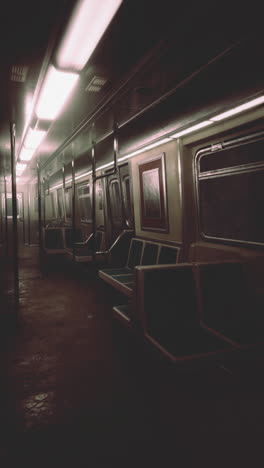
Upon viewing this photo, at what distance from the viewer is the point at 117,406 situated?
255cm

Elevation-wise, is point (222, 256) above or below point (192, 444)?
above

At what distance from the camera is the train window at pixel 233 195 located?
327 centimetres

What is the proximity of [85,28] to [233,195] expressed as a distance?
2187 millimetres

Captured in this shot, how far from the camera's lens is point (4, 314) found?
4.95 metres

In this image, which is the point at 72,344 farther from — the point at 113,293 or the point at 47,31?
the point at 47,31

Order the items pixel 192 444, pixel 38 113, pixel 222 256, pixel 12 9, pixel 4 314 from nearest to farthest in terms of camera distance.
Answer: pixel 192 444 → pixel 12 9 → pixel 222 256 → pixel 38 113 → pixel 4 314

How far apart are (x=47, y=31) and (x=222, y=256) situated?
9.43ft

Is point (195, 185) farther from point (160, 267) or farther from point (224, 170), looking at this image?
point (160, 267)

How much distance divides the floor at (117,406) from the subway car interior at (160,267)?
1 centimetres

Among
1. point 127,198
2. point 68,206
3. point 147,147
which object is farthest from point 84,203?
point 147,147

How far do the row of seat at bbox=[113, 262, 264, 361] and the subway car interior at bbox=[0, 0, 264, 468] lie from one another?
0.05 feet

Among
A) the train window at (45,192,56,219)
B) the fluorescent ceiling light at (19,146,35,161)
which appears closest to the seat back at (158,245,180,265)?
the fluorescent ceiling light at (19,146,35,161)

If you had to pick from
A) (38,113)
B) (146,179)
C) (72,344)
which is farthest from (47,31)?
(72,344)

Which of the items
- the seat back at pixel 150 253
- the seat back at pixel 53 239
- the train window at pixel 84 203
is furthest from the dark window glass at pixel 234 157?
the seat back at pixel 53 239
